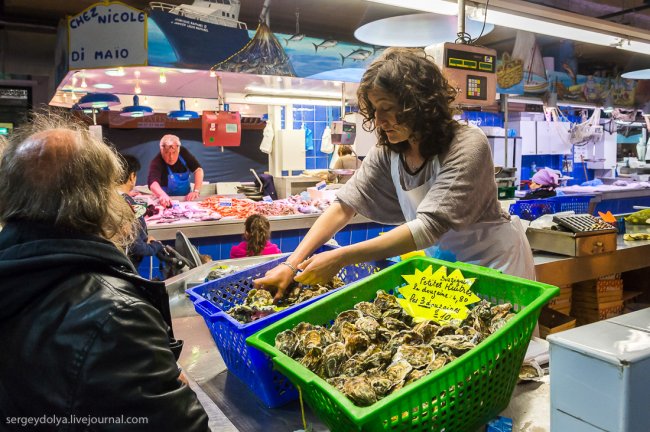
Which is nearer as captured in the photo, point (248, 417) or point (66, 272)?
point (66, 272)

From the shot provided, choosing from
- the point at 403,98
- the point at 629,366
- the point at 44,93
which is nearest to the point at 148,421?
the point at 629,366

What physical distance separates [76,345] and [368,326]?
644 mm

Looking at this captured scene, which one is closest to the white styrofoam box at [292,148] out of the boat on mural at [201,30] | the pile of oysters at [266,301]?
the boat on mural at [201,30]

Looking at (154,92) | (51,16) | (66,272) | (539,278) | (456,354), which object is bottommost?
(539,278)

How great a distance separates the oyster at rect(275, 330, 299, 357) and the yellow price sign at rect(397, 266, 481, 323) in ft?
1.15

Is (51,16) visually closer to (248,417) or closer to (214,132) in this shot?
(214,132)

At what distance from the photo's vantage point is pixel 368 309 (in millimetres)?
1381

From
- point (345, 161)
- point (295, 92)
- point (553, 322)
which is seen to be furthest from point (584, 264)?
point (345, 161)

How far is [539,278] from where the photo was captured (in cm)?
288

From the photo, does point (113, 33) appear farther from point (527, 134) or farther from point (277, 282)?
point (527, 134)

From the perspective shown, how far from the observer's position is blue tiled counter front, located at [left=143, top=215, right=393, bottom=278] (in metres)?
5.35

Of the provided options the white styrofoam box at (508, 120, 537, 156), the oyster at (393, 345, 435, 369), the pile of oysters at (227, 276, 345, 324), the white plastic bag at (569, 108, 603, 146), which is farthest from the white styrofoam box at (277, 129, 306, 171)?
the oyster at (393, 345, 435, 369)

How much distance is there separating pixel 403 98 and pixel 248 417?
3.99 ft

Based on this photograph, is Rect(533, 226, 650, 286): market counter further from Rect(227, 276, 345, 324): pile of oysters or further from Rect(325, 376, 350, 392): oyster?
Rect(325, 376, 350, 392): oyster
